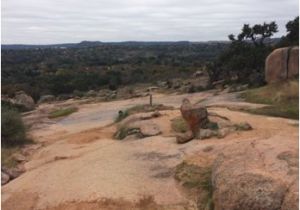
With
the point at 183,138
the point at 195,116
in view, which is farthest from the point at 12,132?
the point at 183,138

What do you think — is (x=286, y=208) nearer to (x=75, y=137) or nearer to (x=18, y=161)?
A: (x=18, y=161)

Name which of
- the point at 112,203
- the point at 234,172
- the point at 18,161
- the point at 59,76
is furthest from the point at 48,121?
the point at 59,76

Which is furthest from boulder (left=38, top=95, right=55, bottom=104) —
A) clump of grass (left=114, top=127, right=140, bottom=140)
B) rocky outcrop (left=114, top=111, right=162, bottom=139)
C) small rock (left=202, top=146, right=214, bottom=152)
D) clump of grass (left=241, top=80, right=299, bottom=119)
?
small rock (left=202, top=146, right=214, bottom=152)

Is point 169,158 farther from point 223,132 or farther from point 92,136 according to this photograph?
point 92,136

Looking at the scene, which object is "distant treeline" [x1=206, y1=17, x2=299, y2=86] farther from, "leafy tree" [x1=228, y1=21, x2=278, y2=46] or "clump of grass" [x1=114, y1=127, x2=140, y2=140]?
"clump of grass" [x1=114, y1=127, x2=140, y2=140]

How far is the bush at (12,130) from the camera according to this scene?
57.6 feet

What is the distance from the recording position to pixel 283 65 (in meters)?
23.3

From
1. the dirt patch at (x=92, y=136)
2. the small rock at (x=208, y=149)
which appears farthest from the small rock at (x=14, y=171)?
the small rock at (x=208, y=149)

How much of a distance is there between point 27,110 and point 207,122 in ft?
69.7

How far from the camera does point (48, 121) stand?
24734 millimetres

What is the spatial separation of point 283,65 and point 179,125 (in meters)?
9.59

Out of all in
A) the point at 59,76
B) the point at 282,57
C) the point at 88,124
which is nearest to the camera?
the point at 88,124

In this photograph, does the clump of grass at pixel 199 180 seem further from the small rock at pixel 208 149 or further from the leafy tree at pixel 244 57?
the leafy tree at pixel 244 57

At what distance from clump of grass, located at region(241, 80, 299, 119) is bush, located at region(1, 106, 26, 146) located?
7536 mm
